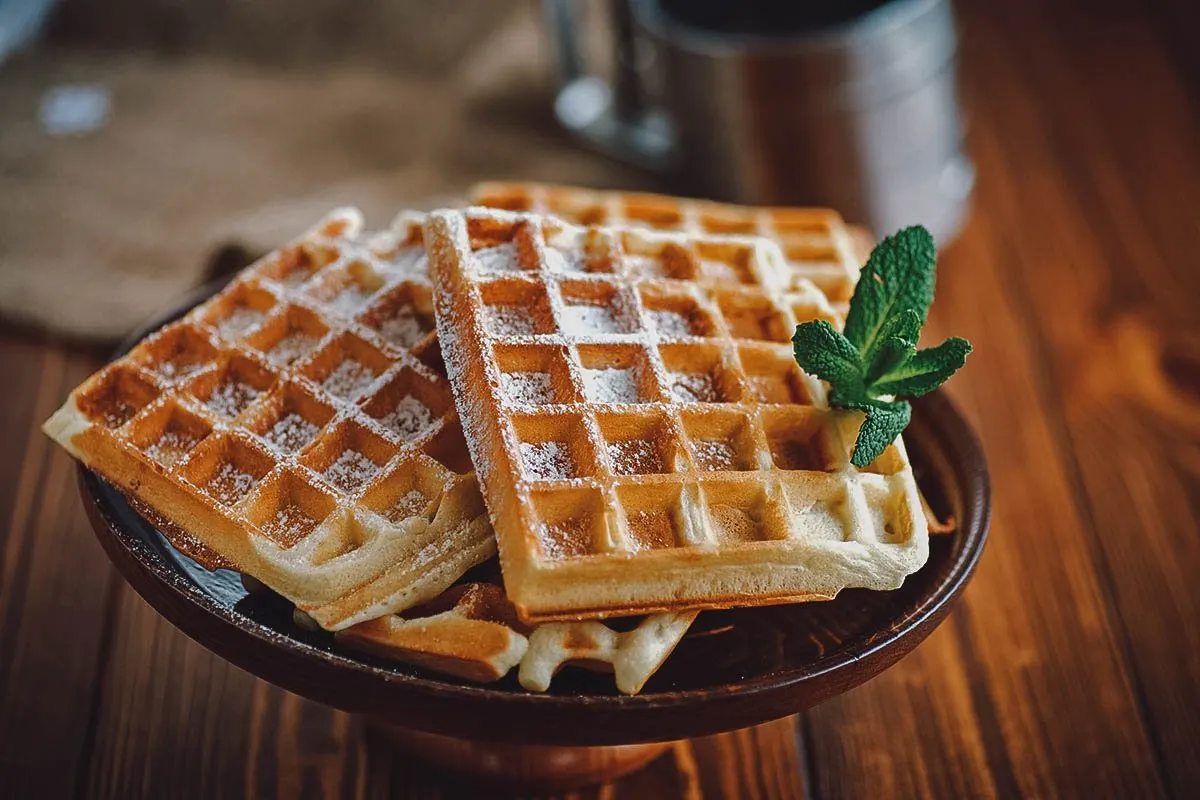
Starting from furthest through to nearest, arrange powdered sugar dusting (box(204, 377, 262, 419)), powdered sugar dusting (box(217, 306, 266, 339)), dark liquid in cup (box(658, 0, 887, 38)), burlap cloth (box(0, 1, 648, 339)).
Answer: dark liquid in cup (box(658, 0, 887, 38)) < burlap cloth (box(0, 1, 648, 339)) < powdered sugar dusting (box(217, 306, 266, 339)) < powdered sugar dusting (box(204, 377, 262, 419))

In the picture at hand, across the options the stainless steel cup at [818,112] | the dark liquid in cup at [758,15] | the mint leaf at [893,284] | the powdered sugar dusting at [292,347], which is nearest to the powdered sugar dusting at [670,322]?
the mint leaf at [893,284]

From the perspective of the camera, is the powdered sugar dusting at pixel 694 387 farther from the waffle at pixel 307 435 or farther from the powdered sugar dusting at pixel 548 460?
the waffle at pixel 307 435

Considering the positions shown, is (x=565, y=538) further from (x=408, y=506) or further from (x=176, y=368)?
(x=176, y=368)

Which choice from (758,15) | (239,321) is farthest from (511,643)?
(758,15)

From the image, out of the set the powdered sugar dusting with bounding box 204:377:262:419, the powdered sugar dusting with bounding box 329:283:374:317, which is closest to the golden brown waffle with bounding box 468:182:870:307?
the powdered sugar dusting with bounding box 329:283:374:317

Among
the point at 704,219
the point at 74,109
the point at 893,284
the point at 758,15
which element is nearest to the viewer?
the point at 893,284

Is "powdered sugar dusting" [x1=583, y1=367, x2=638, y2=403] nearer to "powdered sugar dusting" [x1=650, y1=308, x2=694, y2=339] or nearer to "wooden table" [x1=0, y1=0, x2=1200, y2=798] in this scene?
"powdered sugar dusting" [x1=650, y1=308, x2=694, y2=339]

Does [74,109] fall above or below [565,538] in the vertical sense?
above
